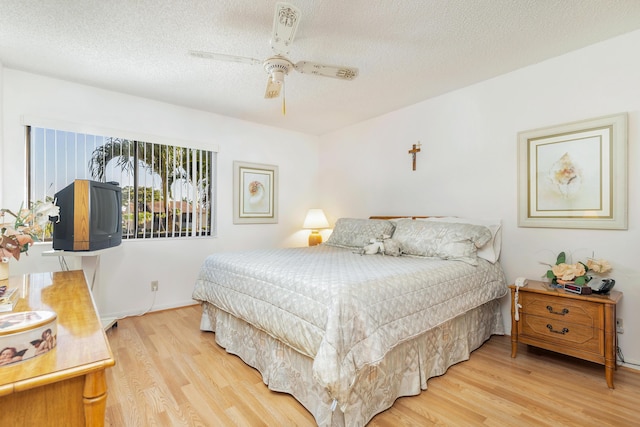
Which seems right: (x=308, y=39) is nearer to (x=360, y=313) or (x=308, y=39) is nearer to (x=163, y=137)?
(x=360, y=313)

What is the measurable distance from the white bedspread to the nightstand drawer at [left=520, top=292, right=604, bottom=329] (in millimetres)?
307

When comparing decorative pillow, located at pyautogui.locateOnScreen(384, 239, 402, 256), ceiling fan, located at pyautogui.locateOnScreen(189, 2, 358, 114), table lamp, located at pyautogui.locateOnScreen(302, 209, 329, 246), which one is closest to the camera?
ceiling fan, located at pyautogui.locateOnScreen(189, 2, 358, 114)

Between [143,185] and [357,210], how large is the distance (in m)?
2.73

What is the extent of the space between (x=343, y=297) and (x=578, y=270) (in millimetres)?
1892

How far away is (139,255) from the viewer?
3.54m

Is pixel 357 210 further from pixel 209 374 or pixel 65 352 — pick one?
pixel 65 352

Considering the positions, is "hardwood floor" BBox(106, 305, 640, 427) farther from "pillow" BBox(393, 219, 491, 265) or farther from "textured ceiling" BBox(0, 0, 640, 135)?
"textured ceiling" BBox(0, 0, 640, 135)

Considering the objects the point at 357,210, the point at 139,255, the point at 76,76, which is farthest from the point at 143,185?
the point at 357,210

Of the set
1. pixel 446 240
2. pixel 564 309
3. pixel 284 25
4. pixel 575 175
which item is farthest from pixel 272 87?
pixel 564 309

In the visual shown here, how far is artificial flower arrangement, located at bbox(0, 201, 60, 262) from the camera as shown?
1.41 meters

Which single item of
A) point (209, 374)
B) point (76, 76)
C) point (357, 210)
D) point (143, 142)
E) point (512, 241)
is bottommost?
point (209, 374)

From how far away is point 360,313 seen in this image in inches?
63.8

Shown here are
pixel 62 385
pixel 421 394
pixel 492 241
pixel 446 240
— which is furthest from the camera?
pixel 492 241

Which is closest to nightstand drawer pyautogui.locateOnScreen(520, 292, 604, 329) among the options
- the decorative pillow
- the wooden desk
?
the decorative pillow
